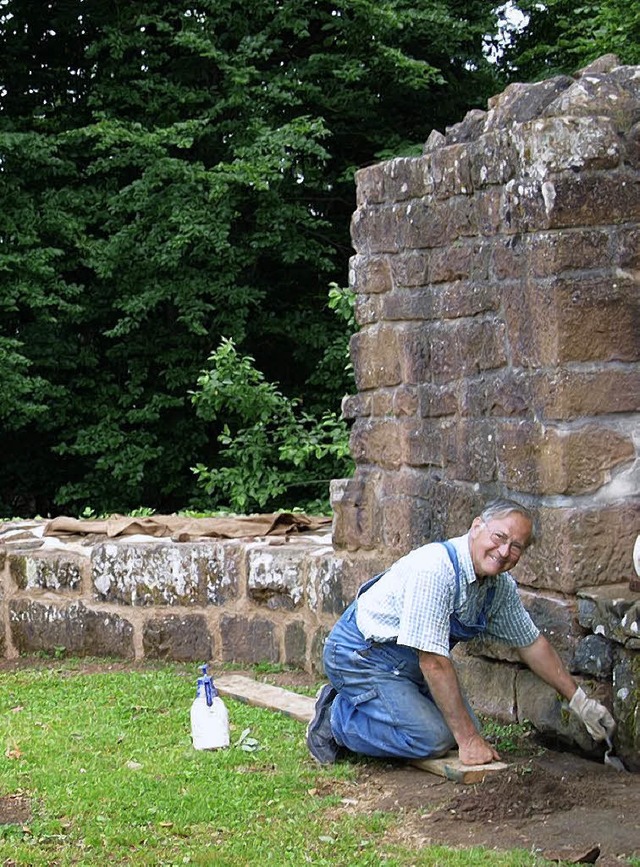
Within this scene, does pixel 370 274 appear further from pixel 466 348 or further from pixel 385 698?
pixel 385 698

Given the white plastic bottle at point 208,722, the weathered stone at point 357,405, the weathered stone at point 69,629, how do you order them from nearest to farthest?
the white plastic bottle at point 208,722
the weathered stone at point 357,405
the weathered stone at point 69,629

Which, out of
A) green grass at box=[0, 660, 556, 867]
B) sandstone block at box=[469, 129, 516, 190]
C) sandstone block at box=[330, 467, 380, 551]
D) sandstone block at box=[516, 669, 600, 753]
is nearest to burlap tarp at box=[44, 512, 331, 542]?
sandstone block at box=[330, 467, 380, 551]

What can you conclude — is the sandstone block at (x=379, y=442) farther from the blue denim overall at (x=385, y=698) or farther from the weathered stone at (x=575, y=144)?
the weathered stone at (x=575, y=144)

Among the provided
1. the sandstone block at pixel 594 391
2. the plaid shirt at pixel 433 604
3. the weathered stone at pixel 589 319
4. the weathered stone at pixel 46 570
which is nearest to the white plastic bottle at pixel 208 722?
the plaid shirt at pixel 433 604

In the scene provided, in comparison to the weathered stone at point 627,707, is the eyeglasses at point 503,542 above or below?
above

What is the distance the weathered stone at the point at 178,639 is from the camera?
6992 mm

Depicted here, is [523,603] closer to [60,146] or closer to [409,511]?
[409,511]

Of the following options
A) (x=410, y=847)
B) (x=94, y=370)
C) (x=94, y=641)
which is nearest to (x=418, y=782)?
(x=410, y=847)

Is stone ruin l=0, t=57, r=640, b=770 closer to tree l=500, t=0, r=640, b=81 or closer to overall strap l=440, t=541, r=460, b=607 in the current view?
overall strap l=440, t=541, r=460, b=607

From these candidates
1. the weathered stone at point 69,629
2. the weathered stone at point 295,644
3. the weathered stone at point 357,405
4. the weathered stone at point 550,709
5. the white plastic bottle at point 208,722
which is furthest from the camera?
the weathered stone at point 69,629

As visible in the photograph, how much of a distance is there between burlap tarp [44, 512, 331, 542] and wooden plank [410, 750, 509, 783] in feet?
9.19

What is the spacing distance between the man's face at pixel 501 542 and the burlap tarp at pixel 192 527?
113 inches

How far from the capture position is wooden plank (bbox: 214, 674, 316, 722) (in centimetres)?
568

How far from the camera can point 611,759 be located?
187 inches
